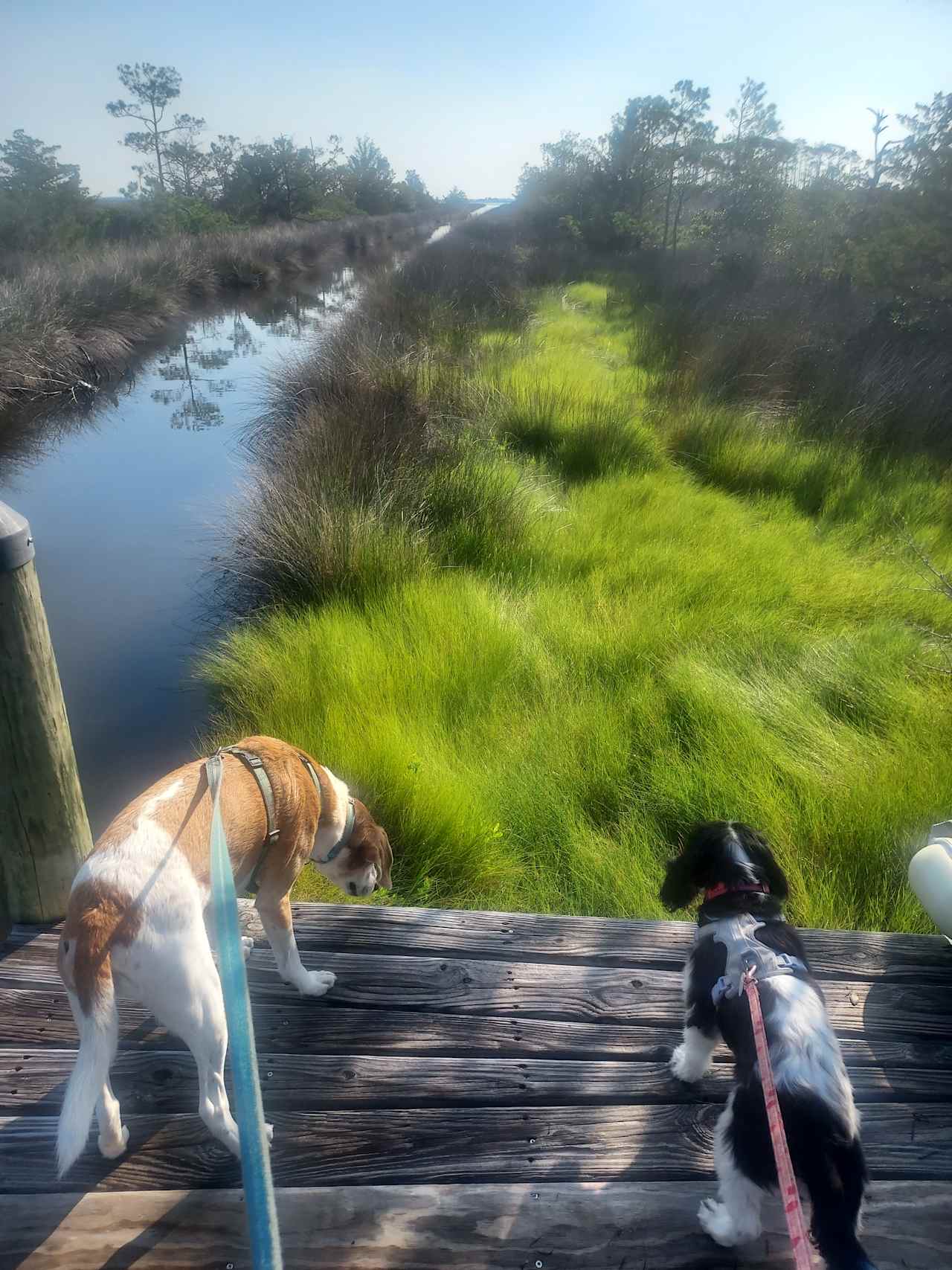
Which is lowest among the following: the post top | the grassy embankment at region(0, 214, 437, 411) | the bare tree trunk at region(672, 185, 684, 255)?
the post top

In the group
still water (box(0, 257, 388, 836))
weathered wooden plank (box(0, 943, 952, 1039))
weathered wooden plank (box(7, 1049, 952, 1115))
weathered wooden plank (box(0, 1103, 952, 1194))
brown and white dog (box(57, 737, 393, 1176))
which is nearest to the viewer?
brown and white dog (box(57, 737, 393, 1176))

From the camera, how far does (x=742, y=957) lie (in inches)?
69.4

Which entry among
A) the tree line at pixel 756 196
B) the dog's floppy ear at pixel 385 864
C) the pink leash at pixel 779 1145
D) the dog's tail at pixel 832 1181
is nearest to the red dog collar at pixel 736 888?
the pink leash at pixel 779 1145

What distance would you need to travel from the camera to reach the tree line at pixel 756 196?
9578mm

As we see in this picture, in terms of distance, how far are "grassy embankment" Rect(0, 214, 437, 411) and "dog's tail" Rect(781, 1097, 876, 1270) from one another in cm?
1245

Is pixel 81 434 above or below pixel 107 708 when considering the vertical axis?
above

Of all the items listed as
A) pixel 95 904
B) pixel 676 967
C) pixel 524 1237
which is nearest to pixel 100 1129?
pixel 95 904

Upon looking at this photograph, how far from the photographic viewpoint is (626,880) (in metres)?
2.85

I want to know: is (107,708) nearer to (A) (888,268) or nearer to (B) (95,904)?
(B) (95,904)

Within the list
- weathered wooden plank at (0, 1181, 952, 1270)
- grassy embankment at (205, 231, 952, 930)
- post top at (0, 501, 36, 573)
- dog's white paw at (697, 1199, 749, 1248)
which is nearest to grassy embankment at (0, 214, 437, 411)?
grassy embankment at (205, 231, 952, 930)

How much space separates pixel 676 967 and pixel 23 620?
86.0 inches

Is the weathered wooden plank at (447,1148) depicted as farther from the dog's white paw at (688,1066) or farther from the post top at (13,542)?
the post top at (13,542)

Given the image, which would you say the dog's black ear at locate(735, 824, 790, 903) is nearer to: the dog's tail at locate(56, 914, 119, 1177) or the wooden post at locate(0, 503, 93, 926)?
the dog's tail at locate(56, 914, 119, 1177)

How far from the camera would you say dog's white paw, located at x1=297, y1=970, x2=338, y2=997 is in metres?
2.09
